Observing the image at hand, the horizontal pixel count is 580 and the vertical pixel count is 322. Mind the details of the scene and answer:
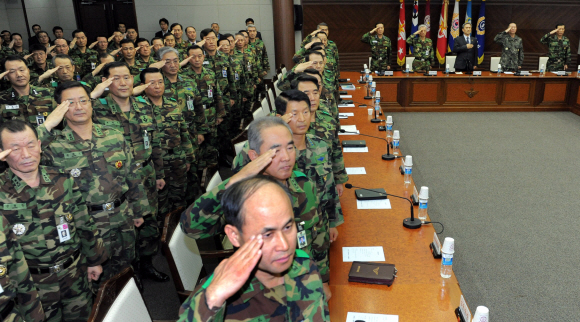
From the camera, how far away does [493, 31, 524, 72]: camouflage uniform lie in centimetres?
944

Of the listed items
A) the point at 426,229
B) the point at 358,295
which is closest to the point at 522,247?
the point at 426,229

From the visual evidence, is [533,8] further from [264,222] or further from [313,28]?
[264,222]

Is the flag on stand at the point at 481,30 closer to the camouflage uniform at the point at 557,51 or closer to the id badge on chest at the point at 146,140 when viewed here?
the camouflage uniform at the point at 557,51

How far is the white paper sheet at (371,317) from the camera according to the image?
1.98 meters

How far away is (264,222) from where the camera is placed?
1299 mm

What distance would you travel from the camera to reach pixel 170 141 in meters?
4.00

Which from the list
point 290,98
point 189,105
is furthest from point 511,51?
point 290,98

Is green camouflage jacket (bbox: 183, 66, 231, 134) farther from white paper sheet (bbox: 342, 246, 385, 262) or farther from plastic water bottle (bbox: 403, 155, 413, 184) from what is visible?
white paper sheet (bbox: 342, 246, 385, 262)

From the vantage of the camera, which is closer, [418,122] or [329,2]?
[418,122]

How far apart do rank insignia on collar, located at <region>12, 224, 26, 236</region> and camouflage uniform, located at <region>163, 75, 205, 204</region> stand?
228 centimetres

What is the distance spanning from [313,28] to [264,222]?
11.2 metres

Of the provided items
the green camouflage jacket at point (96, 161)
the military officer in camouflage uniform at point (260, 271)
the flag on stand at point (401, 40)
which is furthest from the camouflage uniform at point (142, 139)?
the flag on stand at point (401, 40)

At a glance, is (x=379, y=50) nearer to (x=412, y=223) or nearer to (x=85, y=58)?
(x=85, y=58)

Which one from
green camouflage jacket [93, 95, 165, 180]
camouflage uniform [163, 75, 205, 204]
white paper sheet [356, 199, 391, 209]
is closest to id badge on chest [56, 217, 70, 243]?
green camouflage jacket [93, 95, 165, 180]
